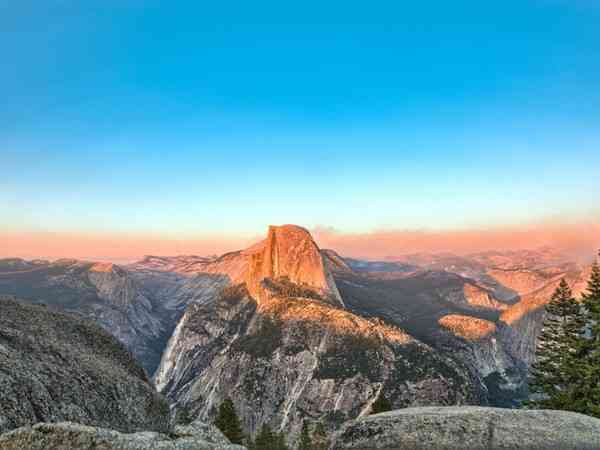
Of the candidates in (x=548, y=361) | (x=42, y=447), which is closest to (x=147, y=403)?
(x=42, y=447)

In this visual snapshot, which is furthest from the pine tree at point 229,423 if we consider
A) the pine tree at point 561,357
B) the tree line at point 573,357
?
the pine tree at point 561,357

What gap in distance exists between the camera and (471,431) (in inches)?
961

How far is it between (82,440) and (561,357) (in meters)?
60.4

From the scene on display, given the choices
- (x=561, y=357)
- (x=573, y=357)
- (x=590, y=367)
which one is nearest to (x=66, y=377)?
(x=590, y=367)

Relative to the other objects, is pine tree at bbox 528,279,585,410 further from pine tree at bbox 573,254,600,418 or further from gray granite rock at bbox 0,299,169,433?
gray granite rock at bbox 0,299,169,433

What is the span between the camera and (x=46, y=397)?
2330 centimetres

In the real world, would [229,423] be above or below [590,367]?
below

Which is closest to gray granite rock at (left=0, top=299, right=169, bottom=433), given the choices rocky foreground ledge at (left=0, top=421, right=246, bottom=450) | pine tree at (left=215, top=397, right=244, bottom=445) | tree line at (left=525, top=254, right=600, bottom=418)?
rocky foreground ledge at (left=0, top=421, right=246, bottom=450)

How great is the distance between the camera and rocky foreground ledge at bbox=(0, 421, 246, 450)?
1602 cm

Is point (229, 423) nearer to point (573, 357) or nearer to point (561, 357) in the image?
point (561, 357)

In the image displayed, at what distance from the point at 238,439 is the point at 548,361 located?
5237cm

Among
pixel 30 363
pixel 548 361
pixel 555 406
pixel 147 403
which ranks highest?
pixel 30 363

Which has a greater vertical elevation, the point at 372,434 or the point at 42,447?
the point at 42,447

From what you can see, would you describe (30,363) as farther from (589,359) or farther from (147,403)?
(589,359)
